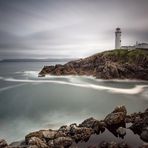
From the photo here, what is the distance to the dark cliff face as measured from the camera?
4488 centimetres

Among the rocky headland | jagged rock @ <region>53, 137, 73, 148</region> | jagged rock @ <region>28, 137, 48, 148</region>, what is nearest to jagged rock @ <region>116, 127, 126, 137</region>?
the rocky headland

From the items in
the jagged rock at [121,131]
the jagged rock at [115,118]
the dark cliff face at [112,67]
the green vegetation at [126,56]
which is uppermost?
the green vegetation at [126,56]

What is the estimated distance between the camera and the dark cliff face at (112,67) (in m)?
44.9

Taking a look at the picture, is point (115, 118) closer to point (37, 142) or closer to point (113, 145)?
point (113, 145)

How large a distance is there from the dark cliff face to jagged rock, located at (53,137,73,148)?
33.0 metres

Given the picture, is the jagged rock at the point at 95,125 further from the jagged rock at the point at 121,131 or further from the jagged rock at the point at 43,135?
the jagged rock at the point at 43,135

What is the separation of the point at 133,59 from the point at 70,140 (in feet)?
133

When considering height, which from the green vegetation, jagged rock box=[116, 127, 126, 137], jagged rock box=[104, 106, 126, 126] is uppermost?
the green vegetation

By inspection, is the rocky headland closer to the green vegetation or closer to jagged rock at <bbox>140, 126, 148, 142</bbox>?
jagged rock at <bbox>140, 126, 148, 142</bbox>

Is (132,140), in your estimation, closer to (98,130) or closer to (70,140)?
(98,130)

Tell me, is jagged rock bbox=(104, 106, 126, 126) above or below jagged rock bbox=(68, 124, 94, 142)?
above

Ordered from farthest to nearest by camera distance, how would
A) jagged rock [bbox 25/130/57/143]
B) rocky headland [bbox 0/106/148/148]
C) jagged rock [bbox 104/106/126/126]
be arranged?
jagged rock [bbox 104/106/126/126]
jagged rock [bbox 25/130/57/143]
rocky headland [bbox 0/106/148/148]

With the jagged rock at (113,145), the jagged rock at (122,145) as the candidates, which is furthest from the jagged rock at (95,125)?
the jagged rock at (122,145)

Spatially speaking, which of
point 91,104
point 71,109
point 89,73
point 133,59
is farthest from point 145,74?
point 71,109
